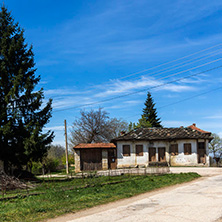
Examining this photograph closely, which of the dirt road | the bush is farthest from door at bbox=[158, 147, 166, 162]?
the dirt road

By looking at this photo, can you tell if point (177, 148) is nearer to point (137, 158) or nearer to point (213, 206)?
point (137, 158)

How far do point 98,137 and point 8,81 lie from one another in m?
33.0

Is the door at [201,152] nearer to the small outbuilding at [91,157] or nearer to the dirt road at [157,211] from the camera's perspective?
the small outbuilding at [91,157]

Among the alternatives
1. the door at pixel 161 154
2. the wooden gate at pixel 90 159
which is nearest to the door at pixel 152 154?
the door at pixel 161 154

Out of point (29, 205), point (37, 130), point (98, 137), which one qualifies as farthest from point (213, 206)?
point (98, 137)

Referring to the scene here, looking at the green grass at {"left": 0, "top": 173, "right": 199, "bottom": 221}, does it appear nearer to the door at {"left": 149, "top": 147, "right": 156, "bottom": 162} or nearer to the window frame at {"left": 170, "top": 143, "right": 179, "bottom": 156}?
the door at {"left": 149, "top": 147, "right": 156, "bottom": 162}

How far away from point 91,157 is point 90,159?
0.29 m

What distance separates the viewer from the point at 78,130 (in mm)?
53469

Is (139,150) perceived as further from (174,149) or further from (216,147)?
(216,147)

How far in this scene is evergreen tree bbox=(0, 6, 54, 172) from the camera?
20406 mm

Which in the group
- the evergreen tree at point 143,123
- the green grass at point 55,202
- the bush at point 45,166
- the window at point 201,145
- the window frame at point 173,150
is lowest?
the bush at point 45,166

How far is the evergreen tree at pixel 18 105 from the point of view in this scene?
66.9 feet

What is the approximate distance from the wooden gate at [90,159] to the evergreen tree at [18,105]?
1371cm

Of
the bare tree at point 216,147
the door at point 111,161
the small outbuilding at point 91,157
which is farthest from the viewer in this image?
the bare tree at point 216,147
